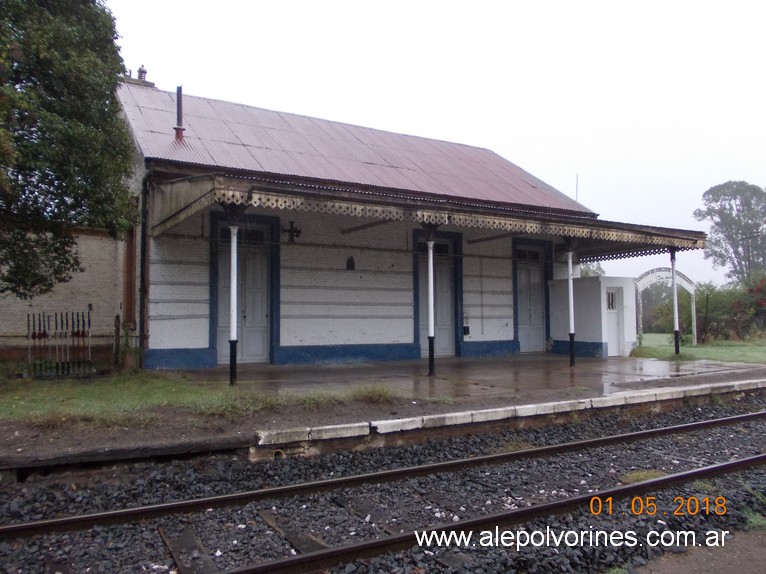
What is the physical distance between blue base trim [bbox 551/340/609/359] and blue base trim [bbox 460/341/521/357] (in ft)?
4.19

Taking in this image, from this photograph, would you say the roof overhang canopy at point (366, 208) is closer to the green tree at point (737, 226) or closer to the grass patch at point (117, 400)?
the grass patch at point (117, 400)

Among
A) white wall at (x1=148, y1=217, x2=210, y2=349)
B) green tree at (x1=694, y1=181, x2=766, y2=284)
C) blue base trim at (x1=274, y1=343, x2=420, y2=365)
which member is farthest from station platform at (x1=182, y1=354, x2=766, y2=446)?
green tree at (x1=694, y1=181, x2=766, y2=284)

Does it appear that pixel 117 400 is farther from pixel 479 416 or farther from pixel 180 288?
pixel 479 416

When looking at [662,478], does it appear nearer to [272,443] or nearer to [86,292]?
[272,443]

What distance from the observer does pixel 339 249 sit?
43.9ft

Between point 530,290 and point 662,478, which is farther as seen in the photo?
point 530,290

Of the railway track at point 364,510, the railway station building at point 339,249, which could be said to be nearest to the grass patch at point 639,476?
the railway track at point 364,510

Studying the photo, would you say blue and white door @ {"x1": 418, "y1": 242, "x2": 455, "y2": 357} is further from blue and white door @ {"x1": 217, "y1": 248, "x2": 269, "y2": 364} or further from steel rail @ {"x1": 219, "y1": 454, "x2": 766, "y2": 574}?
steel rail @ {"x1": 219, "y1": 454, "x2": 766, "y2": 574}

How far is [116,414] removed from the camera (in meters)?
6.82

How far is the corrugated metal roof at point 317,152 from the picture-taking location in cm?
1255

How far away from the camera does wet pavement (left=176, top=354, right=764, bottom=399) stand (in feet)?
31.4

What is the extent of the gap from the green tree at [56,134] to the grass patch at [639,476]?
7.95 metres

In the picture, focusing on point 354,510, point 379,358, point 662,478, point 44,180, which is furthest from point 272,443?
point 379,358

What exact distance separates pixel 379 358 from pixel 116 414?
7603 millimetres
